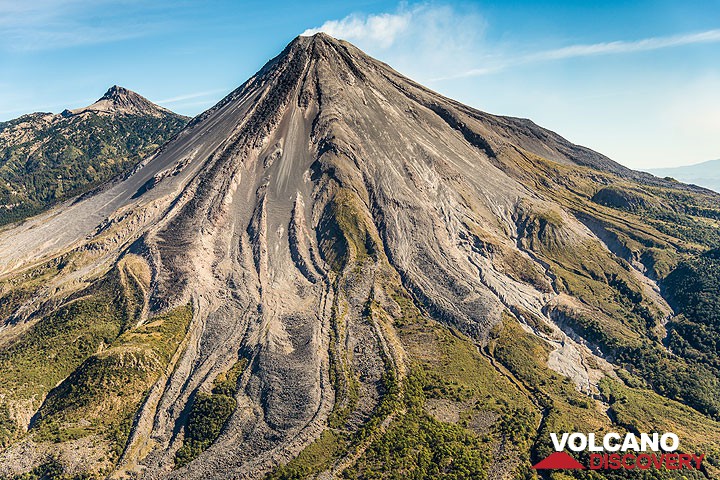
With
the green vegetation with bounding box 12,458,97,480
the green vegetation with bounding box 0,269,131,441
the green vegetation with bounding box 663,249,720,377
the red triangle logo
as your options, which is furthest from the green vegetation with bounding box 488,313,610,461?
the green vegetation with bounding box 0,269,131,441

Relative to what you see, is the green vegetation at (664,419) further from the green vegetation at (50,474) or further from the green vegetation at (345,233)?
the green vegetation at (50,474)

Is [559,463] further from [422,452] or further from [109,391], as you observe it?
[109,391]

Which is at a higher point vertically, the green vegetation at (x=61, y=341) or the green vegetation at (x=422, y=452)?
the green vegetation at (x=61, y=341)

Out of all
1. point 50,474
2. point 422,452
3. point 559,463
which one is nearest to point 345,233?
point 422,452

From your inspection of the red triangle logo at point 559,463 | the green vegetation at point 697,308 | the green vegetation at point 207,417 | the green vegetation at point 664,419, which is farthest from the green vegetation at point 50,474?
the green vegetation at point 697,308

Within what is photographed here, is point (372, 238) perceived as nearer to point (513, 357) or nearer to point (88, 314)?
point (513, 357)
